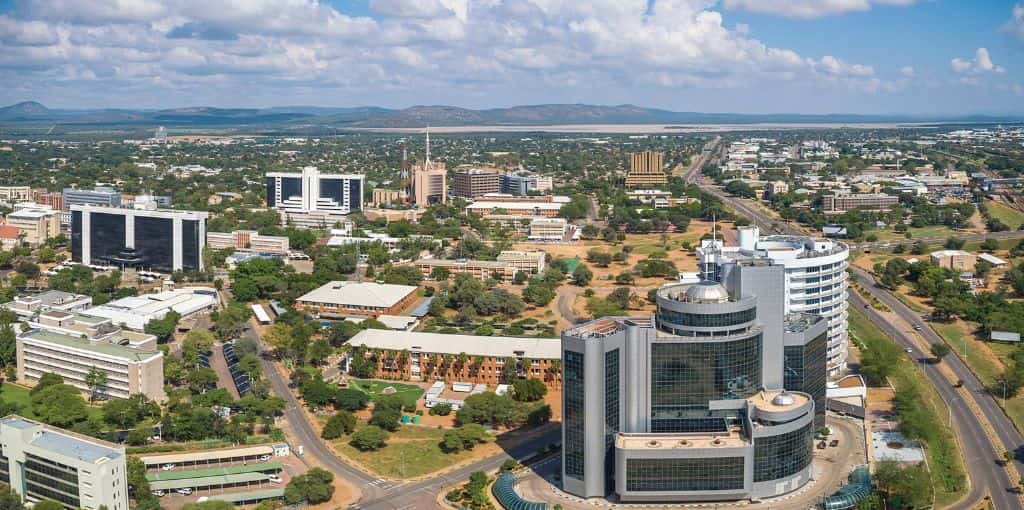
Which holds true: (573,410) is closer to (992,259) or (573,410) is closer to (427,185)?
(992,259)

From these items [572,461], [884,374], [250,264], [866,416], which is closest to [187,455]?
[572,461]

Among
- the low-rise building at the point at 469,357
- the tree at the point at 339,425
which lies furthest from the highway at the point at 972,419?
the tree at the point at 339,425

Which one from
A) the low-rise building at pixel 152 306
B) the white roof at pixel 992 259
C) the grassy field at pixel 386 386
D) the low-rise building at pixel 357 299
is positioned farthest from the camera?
the white roof at pixel 992 259

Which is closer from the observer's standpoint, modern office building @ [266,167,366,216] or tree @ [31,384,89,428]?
tree @ [31,384,89,428]

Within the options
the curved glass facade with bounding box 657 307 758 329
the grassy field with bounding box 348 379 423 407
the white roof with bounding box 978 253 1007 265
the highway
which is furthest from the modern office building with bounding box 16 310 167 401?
the white roof with bounding box 978 253 1007 265

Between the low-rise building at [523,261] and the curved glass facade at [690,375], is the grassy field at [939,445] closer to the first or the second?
the curved glass facade at [690,375]

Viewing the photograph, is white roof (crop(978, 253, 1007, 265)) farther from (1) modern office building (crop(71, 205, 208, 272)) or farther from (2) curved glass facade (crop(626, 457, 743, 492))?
(1) modern office building (crop(71, 205, 208, 272))
